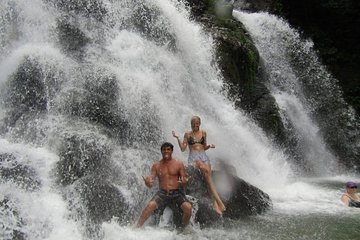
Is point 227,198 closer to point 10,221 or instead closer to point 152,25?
point 10,221

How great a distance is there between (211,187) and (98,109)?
295 centimetres

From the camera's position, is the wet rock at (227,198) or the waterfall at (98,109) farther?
the wet rock at (227,198)

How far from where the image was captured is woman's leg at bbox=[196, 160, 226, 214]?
22.7 ft

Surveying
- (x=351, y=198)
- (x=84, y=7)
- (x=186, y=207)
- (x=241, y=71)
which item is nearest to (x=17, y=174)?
(x=186, y=207)

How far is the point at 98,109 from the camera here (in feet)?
28.1

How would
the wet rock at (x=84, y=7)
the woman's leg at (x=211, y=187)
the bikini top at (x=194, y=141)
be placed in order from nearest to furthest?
the woman's leg at (x=211, y=187) → the bikini top at (x=194, y=141) → the wet rock at (x=84, y=7)

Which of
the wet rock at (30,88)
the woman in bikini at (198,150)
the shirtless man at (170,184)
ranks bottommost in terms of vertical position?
the shirtless man at (170,184)

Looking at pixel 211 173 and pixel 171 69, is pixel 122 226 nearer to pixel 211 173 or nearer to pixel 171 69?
pixel 211 173

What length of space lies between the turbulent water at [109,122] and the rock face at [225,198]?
0.75 ft

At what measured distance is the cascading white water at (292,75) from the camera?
47.6 feet

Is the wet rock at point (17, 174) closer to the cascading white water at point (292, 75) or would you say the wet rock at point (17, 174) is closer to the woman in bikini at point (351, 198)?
the woman in bikini at point (351, 198)

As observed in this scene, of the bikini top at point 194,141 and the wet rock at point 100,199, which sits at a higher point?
the bikini top at point 194,141

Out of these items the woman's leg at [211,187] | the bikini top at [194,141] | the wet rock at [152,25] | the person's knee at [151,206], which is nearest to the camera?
the person's knee at [151,206]

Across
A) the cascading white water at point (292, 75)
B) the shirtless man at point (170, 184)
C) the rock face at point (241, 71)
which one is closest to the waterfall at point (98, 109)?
the rock face at point (241, 71)
